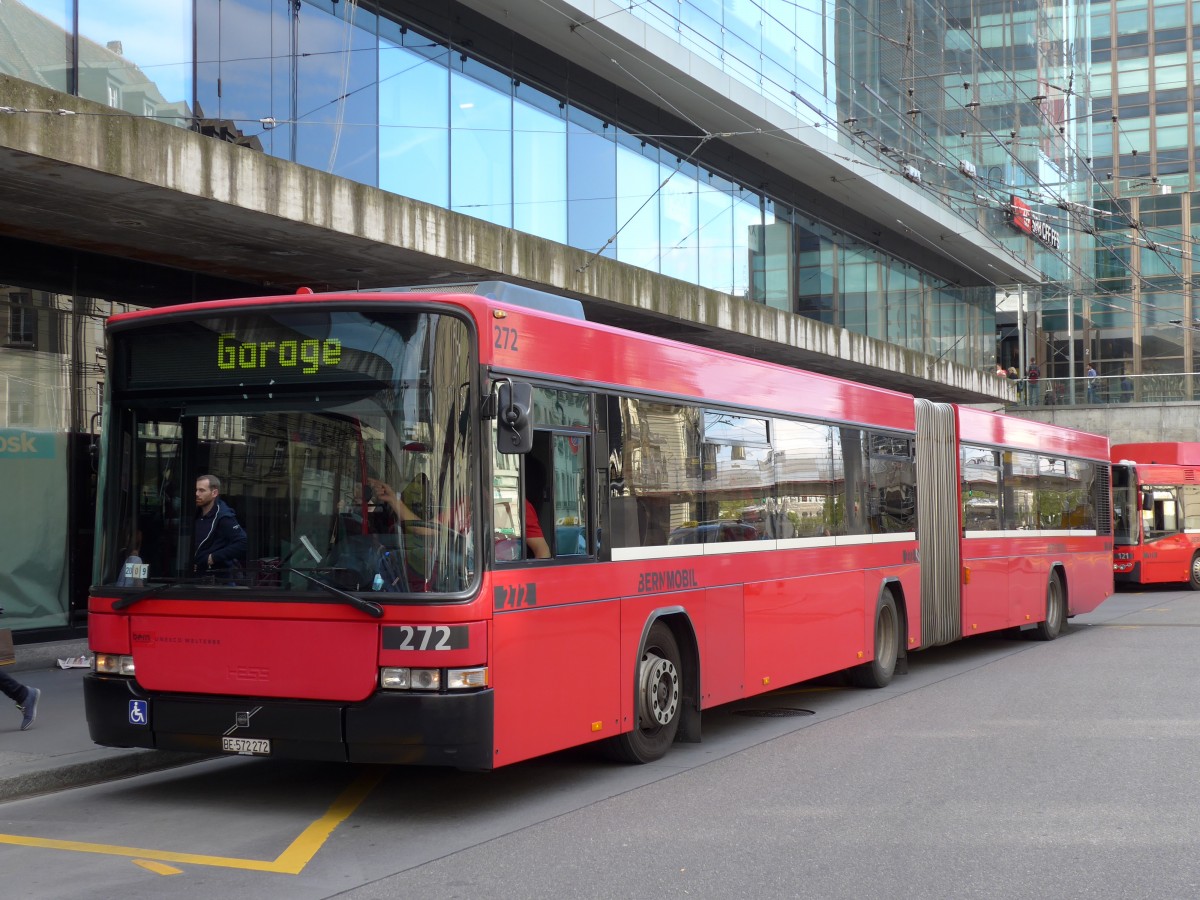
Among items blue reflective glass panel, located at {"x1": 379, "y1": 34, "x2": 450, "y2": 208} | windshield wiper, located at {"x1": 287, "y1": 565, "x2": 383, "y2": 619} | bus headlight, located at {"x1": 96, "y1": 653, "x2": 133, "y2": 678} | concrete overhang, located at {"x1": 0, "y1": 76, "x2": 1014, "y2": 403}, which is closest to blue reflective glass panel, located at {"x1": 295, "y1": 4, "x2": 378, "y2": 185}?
blue reflective glass panel, located at {"x1": 379, "y1": 34, "x2": 450, "y2": 208}

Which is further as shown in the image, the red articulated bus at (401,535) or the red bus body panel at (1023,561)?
the red bus body panel at (1023,561)

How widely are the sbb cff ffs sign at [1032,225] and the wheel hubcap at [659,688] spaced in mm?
29940

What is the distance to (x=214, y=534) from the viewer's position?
24.7ft

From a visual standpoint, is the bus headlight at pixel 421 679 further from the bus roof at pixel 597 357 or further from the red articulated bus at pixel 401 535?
the bus roof at pixel 597 357

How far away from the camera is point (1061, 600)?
19.5m

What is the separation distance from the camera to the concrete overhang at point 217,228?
34.7 feet

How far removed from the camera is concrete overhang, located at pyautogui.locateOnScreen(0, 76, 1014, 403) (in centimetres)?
1056

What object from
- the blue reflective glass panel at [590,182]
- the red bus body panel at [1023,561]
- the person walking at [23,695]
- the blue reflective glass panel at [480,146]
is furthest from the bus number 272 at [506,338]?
the blue reflective glass panel at [590,182]

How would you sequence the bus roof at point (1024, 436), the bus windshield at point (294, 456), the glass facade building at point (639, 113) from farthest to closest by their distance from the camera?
the bus roof at point (1024, 436)
the glass facade building at point (639, 113)
the bus windshield at point (294, 456)

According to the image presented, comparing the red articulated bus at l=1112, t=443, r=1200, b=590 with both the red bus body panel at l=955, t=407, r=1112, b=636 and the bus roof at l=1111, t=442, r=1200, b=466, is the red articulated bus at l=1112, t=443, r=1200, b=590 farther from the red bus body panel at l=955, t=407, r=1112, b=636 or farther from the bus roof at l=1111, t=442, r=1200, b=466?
the red bus body panel at l=955, t=407, r=1112, b=636

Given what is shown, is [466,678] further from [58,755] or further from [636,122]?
[636,122]

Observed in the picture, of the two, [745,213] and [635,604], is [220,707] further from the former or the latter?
[745,213]

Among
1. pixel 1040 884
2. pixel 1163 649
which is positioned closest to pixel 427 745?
pixel 1040 884

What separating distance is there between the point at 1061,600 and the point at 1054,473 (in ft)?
5.86
